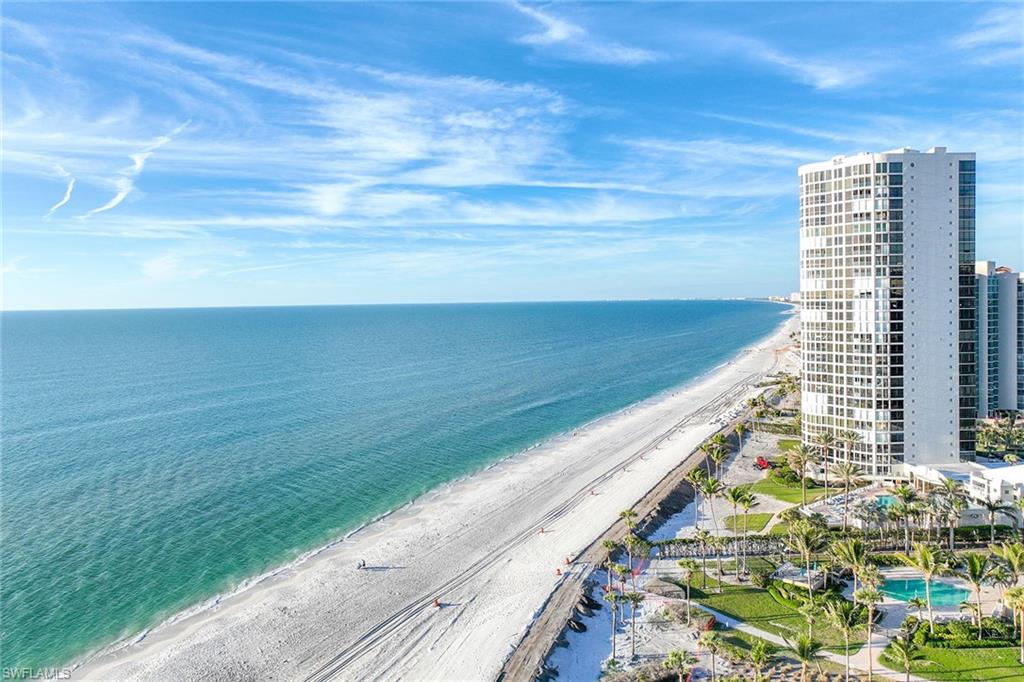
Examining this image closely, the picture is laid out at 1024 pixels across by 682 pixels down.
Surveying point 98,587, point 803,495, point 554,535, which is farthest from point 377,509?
point 803,495

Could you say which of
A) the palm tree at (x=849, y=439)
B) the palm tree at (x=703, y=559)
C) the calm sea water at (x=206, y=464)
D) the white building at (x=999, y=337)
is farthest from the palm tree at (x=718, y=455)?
the white building at (x=999, y=337)

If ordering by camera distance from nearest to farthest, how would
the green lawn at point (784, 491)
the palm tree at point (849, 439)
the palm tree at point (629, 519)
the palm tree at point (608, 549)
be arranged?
the palm tree at point (608, 549), the palm tree at point (629, 519), the palm tree at point (849, 439), the green lawn at point (784, 491)

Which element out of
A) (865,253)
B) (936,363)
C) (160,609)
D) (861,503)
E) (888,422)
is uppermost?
(865,253)

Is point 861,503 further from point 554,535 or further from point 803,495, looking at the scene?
point 554,535

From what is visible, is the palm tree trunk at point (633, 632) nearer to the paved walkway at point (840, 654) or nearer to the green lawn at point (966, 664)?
the paved walkway at point (840, 654)

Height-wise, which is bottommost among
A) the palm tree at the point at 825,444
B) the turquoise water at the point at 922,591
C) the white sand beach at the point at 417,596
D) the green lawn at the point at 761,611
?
the white sand beach at the point at 417,596

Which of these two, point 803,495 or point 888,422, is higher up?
point 888,422

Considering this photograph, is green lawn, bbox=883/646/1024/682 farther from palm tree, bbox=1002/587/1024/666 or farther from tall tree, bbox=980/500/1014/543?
tall tree, bbox=980/500/1014/543
